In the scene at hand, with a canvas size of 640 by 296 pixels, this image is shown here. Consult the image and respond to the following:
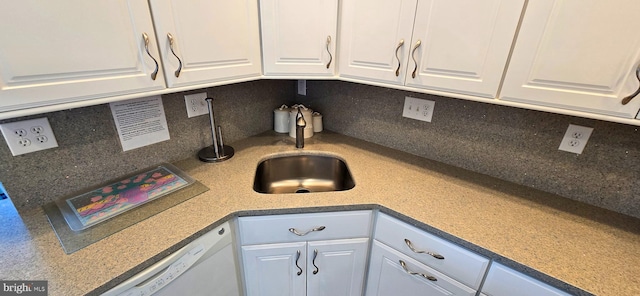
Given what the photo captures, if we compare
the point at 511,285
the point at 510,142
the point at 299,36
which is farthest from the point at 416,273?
the point at 299,36

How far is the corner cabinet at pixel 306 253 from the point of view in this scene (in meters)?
1.02

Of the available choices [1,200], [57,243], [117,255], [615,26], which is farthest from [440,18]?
[1,200]

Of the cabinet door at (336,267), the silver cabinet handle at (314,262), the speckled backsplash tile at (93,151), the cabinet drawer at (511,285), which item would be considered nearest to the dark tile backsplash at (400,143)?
the speckled backsplash tile at (93,151)

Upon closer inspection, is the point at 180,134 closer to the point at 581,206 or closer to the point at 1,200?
the point at 1,200

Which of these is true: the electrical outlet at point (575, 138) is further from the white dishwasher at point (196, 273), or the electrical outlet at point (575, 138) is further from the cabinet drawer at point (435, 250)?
the white dishwasher at point (196, 273)

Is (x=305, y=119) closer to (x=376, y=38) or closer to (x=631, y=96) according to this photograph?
(x=376, y=38)

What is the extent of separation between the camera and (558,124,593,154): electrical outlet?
0.95 metres

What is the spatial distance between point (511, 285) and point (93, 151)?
1529mm

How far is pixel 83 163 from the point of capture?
100 cm

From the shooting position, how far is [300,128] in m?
1.39

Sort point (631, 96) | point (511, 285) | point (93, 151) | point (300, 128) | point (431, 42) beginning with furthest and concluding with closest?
point (300, 128), point (93, 151), point (431, 42), point (511, 285), point (631, 96)

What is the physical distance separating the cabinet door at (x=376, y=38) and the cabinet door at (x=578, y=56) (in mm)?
347

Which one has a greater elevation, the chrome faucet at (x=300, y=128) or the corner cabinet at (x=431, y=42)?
the corner cabinet at (x=431, y=42)

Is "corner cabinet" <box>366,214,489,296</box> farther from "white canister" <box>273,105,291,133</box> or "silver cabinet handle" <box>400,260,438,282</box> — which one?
"white canister" <box>273,105,291,133</box>
